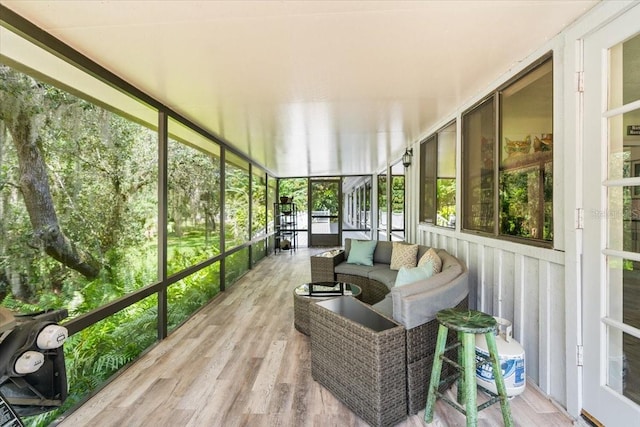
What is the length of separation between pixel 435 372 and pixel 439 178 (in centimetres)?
274

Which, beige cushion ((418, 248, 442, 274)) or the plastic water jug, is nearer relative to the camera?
the plastic water jug

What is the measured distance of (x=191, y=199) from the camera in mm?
3857

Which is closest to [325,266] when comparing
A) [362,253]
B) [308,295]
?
[362,253]

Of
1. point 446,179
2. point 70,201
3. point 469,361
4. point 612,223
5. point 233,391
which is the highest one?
point 446,179

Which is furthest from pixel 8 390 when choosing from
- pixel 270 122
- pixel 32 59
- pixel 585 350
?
pixel 270 122

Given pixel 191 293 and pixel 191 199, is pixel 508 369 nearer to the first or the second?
pixel 191 293

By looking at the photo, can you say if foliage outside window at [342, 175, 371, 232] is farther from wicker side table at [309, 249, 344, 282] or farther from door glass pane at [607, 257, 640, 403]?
door glass pane at [607, 257, 640, 403]

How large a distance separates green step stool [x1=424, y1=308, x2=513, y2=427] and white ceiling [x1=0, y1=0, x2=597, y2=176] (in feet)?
5.58

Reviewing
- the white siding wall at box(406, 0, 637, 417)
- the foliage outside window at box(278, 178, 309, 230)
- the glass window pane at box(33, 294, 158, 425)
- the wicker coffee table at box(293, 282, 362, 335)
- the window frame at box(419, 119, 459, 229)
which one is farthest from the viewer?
the foliage outside window at box(278, 178, 309, 230)

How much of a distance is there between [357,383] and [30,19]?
2.82 m

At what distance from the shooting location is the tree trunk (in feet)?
5.68

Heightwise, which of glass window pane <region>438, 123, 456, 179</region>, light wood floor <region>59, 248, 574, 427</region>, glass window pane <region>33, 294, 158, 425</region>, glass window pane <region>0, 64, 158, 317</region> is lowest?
light wood floor <region>59, 248, 574, 427</region>

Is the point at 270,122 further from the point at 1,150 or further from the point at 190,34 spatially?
the point at 1,150

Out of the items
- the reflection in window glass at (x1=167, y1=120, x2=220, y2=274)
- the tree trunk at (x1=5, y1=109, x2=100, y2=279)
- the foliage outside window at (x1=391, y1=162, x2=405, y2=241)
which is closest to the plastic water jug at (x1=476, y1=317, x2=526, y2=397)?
the tree trunk at (x1=5, y1=109, x2=100, y2=279)
